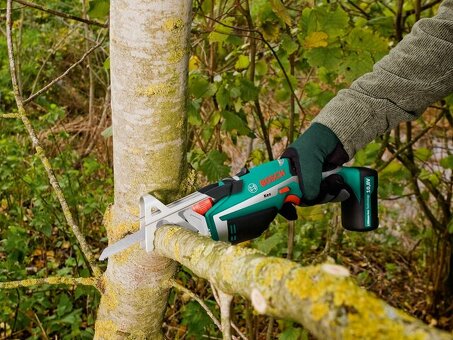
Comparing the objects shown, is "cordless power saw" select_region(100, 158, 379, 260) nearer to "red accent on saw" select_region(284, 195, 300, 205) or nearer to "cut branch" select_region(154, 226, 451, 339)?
"red accent on saw" select_region(284, 195, 300, 205)

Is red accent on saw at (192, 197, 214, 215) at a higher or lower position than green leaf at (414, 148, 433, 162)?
higher

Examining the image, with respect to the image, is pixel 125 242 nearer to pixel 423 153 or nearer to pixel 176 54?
pixel 176 54

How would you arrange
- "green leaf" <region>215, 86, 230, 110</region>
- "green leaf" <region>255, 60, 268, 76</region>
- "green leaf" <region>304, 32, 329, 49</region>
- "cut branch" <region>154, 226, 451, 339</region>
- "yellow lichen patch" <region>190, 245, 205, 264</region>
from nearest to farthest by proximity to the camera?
1. "cut branch" <region>154, 226, 451, 339</region>
2. "yellow lichen patch" <region>190, 245, 205, 264</region>
3. "green leaf" <region>304, 32, 329, 49</region>
4. "green leaf" <region>215, 86, 230, 110</region>
5. "green leaf" <region>255, 60, 268, 76</region>

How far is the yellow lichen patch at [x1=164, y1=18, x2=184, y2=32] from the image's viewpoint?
819 mm

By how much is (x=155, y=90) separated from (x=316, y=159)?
0.61 metres

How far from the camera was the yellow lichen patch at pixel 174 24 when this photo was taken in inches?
32.3

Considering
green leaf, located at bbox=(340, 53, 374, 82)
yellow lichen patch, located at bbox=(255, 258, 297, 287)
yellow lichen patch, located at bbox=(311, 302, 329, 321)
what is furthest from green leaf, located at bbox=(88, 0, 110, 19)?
yellow lichen patch, located at bbox=(311, 302, 329, 321)

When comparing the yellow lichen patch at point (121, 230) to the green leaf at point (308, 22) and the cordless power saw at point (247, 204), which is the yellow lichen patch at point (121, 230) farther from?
the green leaf at point (308, 22)

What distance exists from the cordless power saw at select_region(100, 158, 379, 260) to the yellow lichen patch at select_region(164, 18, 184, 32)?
0.33m

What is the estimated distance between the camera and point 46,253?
8.40 ft

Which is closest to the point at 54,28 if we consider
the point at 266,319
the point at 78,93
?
the point at 78,93

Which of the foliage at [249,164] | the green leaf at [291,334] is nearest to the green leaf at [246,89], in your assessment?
the foliage at [249,164]

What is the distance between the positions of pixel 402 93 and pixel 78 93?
14.7ft

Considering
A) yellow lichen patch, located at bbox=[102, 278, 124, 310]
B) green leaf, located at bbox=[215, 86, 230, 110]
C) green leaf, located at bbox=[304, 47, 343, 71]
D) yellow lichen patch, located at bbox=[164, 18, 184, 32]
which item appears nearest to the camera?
yellow lichen patch, located at bbox=[164, 18, 184, 32]
